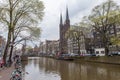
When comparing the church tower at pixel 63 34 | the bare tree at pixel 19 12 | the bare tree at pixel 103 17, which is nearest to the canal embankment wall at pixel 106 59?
the bare tree at pixel 103 17

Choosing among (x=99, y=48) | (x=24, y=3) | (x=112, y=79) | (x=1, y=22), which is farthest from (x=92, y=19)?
(x=99, y=48)

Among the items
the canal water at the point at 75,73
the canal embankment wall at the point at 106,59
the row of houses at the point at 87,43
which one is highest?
the row of houses at the point at 87,43

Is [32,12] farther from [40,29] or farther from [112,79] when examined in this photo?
[112,79]

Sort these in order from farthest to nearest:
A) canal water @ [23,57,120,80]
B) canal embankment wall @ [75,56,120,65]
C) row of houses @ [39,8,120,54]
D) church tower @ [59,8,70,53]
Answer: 1. church tower @ [59,8,70,53]
2. row of houses @ [39,8,120,54]
3. canal embankment wall @ [75,56,120,65]
4. canal water @ [23,57,120,80]

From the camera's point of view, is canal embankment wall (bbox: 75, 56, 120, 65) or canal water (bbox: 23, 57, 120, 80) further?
canal embankment wall (bbox: 75, 56, 120, 65)

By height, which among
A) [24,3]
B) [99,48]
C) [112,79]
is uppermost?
[24,3]

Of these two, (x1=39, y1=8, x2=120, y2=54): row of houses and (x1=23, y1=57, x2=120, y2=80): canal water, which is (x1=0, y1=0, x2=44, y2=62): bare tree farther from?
(x1=39, y1=8, x2=120, y2=54): row of houses

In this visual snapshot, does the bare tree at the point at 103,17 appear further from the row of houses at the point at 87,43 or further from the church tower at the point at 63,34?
the church tower at the point at 63,34

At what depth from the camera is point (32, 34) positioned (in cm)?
3634

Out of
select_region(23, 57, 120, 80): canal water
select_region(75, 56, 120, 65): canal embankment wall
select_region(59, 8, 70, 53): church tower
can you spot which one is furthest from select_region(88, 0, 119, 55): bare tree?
select_region(59, 8, 70, 53): church tower

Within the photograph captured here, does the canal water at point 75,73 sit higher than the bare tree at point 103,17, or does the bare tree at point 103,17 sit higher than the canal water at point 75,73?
the bare tree at point 103,17

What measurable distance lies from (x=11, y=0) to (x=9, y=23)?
4144mm

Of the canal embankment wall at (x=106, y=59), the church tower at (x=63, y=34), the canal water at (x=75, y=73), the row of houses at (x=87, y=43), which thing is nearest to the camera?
the canal water at (x=75, y=73)

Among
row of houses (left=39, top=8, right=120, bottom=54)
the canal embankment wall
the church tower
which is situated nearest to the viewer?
the canal embankment wall
